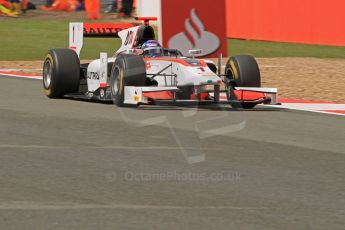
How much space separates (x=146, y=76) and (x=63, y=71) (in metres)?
1.44

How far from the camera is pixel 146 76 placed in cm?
1348

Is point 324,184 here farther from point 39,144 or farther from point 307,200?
point 39,144

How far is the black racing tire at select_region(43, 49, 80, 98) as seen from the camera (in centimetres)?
1426

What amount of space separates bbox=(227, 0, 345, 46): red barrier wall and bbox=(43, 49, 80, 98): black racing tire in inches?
593

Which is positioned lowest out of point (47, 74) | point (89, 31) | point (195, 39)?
point (195, 39)

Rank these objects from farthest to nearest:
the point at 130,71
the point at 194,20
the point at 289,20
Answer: the point at 289,20, the point at 194,20, the point at 130,71

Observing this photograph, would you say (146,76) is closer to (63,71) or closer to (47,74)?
(63,71)

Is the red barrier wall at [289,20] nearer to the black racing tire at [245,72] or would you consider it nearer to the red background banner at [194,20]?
the red background banner at [194,20]

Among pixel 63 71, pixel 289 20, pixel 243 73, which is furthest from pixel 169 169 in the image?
pixel 289 20

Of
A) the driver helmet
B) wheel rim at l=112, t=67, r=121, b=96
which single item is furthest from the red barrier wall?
wheel rim at l=112, t=67, r=121, b=96

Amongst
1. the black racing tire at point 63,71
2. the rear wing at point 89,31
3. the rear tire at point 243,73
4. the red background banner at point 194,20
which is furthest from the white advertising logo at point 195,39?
the rear tire at point 243,73

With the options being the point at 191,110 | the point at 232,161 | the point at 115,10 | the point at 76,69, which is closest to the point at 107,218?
the point at 232,161

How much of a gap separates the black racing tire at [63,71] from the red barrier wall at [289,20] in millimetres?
15068

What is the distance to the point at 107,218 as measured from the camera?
6457mm
